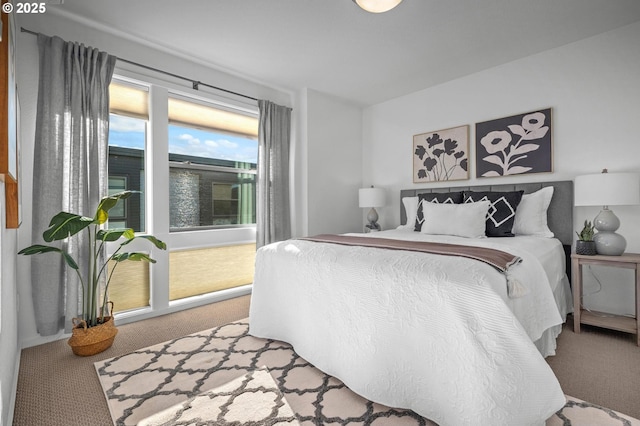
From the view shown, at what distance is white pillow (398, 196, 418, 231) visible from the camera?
3.53m

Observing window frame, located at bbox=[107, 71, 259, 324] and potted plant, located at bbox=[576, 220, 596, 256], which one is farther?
window frame, located at bbox=[107, 71, 259, 324]

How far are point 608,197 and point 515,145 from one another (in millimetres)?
1047

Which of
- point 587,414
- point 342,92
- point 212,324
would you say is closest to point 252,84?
point 342,92

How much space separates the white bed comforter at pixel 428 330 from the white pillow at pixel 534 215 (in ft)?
3.08

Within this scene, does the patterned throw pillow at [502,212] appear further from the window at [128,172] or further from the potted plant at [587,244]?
the window at [128,172]

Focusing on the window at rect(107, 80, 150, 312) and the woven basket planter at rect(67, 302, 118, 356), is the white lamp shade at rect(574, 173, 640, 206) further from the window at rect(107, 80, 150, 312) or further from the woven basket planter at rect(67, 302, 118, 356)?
the window at rect(107, 80, 150, 312)

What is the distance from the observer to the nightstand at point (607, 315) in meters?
2.19

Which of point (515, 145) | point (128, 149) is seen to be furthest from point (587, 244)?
point (128, 149)

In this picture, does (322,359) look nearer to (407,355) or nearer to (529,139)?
(407,355)

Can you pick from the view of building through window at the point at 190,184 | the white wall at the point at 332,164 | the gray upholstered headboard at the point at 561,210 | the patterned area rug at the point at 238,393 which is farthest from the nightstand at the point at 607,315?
the view of building through window at the point at 190,184

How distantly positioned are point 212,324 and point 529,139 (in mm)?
3474

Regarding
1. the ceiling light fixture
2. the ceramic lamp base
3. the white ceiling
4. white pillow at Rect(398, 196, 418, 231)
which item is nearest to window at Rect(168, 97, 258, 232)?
the white ceiling

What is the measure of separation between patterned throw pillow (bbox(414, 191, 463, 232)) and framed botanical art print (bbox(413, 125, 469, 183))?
463 millimetres

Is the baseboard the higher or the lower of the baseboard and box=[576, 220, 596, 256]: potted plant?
the lower
